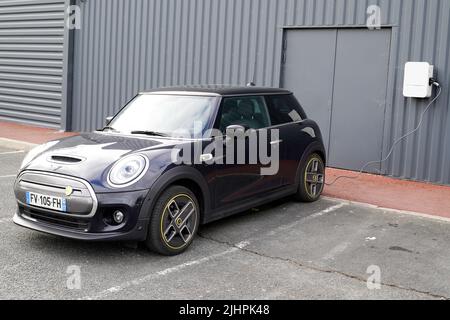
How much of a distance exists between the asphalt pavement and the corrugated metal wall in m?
2.63

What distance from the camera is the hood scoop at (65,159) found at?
4.95 metres

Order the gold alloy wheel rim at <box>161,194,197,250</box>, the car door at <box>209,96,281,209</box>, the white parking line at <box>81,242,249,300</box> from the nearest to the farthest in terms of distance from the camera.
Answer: the white parking line at <box>81,242,249,300</box>, the gold alloy wheel rim at <box>161,194,197,250</box>, the car door at <box>209,96,281,209</box>

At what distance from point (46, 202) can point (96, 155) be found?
594 millimetres

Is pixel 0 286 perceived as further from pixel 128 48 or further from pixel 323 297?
pixel 128 48

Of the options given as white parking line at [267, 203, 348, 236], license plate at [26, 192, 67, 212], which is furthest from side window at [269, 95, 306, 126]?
license plate at [26, 192, 67, 212]

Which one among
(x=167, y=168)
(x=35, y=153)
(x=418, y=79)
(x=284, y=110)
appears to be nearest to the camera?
(x=167, y=168)

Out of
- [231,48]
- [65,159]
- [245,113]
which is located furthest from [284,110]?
[231,48]

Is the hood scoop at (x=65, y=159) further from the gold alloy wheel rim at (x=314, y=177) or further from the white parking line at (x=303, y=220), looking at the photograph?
the gold alloy wheel rim at (x=314, y=177)

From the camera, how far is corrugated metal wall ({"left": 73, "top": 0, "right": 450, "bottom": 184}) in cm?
856

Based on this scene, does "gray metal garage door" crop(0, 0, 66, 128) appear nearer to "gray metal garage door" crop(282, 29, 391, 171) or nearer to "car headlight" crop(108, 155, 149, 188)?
"gray metal garage door" crop(282, 29, 391, 171)

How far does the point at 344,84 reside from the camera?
31.1 feet

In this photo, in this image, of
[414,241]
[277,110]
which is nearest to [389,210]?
[414,241]

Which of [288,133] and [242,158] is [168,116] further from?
[288,133]

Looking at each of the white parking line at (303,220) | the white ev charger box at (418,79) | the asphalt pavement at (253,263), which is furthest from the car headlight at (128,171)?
the white ev charger box at (418,79)
